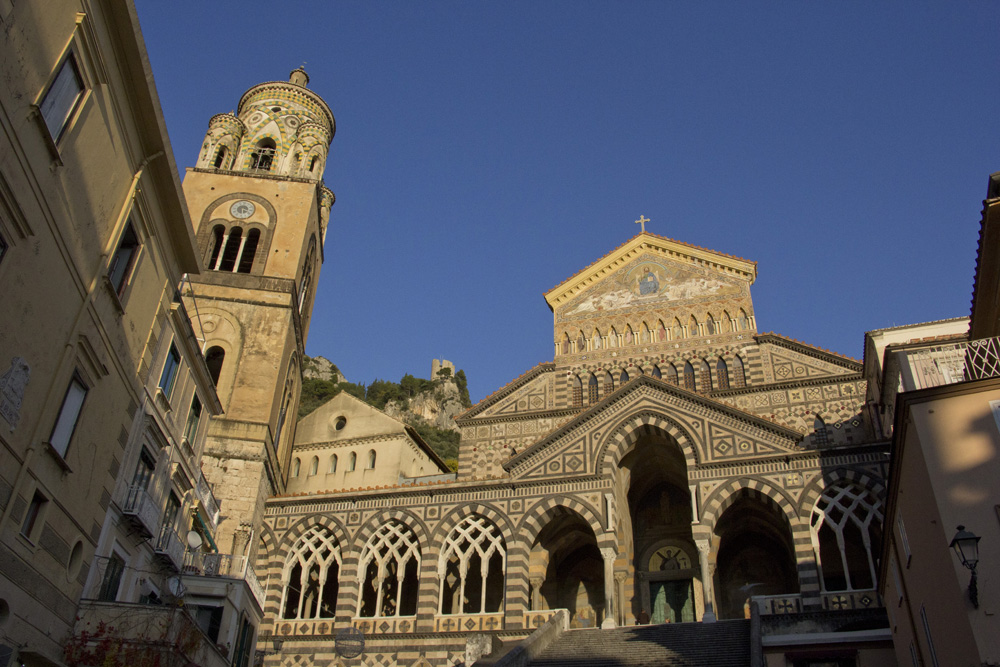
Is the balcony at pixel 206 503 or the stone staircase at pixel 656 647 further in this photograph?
the balcony at pixel 206 503

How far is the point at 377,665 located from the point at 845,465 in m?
14.4

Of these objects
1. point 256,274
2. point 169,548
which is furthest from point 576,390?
point 169,548

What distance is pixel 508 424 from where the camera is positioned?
3116 cm

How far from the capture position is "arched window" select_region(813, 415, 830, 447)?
27.2m

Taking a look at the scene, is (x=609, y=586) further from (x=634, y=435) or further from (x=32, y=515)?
(x=32, y=515)

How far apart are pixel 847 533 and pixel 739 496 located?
11.7 feet

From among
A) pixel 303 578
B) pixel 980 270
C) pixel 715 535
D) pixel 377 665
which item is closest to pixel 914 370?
pixel 980 270

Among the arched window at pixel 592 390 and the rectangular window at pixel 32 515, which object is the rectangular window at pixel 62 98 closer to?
the rectangular window at pixel 32 515

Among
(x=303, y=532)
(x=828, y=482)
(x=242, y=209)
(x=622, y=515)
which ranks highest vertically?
(x=242, y=209)

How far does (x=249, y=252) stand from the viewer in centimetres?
3353

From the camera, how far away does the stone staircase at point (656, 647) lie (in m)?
18.0

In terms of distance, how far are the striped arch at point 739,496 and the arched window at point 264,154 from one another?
2495 cm

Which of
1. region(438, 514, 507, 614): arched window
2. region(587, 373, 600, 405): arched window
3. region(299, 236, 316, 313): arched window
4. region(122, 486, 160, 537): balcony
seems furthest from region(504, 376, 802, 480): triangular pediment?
region(299, 236, 316, 313): arched window

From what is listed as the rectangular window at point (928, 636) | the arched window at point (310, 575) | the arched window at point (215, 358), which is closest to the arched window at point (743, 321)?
the arched window at point (310, 575)
